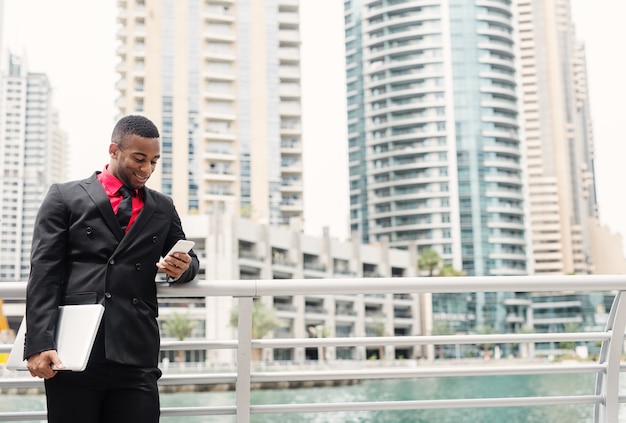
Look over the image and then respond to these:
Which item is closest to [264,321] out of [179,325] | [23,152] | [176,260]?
[179,325]

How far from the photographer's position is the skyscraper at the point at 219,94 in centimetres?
4741

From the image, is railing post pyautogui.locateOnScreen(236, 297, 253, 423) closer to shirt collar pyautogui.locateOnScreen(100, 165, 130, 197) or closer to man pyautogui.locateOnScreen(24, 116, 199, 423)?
man pyautogui.locateOnScreen(24, 116, 199, 423)

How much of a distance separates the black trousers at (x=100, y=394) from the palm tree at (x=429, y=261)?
50.4 metres

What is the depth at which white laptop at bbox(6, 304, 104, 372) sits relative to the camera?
150 centimetres

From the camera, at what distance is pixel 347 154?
58.8m

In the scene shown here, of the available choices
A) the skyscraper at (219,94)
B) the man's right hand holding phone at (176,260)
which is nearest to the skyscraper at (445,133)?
the skyscraper at (219,94)

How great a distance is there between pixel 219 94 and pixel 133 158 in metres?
47.1

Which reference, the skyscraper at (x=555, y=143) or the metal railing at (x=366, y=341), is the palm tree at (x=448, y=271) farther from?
the metal railing at (x=366, y=341)

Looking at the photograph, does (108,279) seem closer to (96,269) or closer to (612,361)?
(96,269)

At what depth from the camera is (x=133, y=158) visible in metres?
1.67

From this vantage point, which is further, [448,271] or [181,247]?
[448,271]

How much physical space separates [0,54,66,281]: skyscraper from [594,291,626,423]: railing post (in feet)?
177

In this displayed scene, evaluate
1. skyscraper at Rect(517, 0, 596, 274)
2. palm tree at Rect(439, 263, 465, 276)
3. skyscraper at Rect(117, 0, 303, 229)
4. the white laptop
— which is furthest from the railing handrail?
skyscraper at Rect(517, 0, 596, 274)

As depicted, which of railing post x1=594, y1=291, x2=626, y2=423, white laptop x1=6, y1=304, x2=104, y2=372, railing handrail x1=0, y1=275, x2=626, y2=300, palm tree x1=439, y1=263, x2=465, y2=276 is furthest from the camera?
palm tree x1=439, y1=263, x2=465, y2=276
